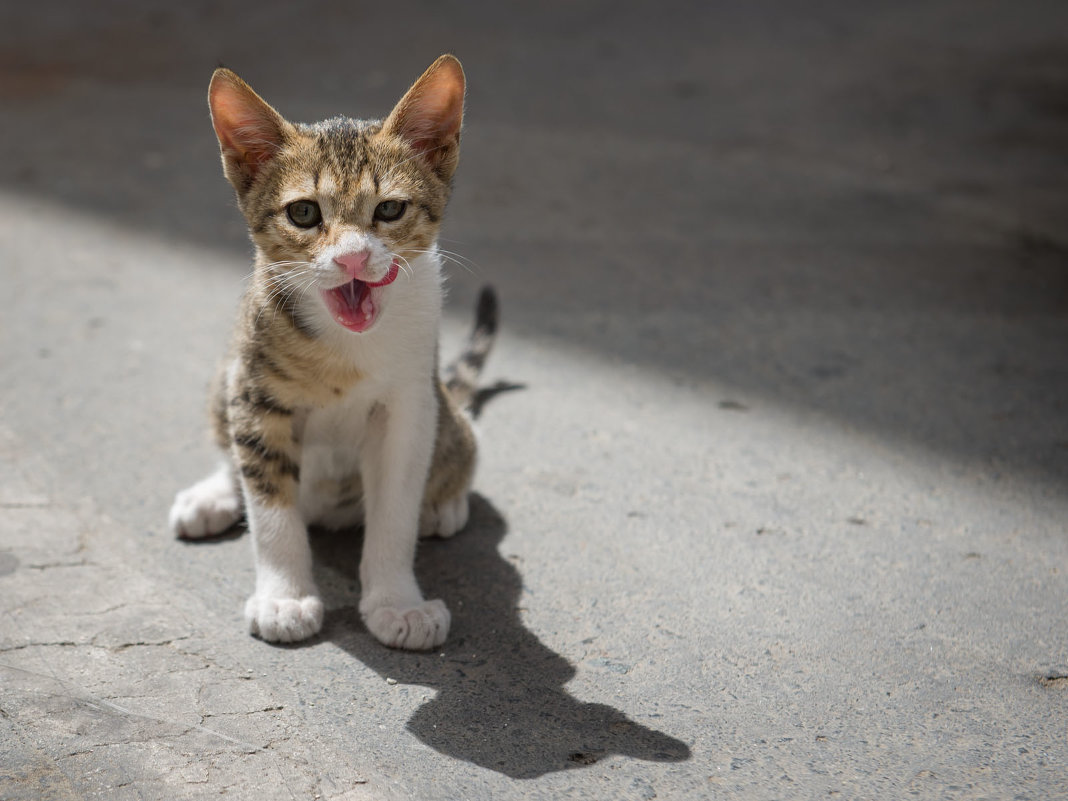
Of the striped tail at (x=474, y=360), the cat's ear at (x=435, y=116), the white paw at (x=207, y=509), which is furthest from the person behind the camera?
the striped tail at (x=474, y=360)

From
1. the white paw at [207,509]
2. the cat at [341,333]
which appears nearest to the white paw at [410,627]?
the cat at [341,333]

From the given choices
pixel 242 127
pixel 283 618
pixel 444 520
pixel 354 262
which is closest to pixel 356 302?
pixel 354 262

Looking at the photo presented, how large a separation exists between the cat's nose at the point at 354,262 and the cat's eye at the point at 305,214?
151 millimetres

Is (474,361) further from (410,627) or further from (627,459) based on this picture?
(410,627)

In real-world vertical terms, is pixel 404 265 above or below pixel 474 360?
above

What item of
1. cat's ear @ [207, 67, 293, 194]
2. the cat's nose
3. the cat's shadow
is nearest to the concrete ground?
the cat's shadow

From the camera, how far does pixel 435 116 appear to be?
264 cm

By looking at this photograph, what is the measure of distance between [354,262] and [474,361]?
1.38 m

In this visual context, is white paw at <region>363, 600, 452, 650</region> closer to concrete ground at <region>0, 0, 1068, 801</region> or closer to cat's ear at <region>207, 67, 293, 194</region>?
concrete ground at <region>0, 0, 1068, 801</region>

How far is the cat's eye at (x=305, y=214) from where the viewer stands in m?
2.47

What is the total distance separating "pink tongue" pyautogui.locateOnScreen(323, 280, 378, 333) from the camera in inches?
97.5

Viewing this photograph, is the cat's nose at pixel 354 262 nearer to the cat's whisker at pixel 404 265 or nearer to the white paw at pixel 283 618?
the cat's whisker at pixel 404 265

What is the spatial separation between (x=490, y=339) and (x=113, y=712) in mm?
1833

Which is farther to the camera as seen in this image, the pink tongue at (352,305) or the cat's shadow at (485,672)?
the pink tongue at (352,305)
